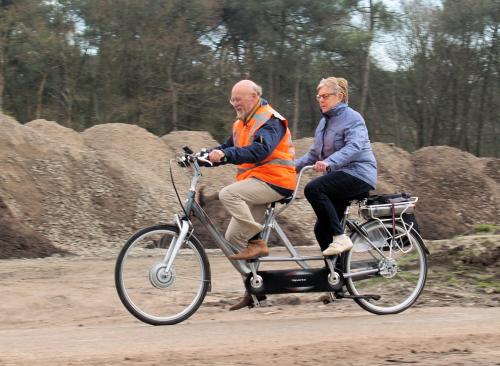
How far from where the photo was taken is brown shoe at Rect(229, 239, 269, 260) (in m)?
6.53

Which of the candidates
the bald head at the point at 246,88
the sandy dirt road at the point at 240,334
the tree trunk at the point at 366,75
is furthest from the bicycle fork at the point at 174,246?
the tree trunk at the point at 366,75

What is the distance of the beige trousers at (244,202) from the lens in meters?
6.49

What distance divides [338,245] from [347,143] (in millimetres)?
920

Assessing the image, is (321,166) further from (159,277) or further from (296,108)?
(296,108)

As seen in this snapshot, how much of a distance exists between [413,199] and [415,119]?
2500 cm

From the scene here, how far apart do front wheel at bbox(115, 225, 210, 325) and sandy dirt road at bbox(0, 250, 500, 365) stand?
0.61 feet

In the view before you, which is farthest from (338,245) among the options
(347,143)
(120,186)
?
(120,186)

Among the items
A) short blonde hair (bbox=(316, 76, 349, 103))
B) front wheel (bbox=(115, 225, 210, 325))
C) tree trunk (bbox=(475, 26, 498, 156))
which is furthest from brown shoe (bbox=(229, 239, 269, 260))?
tree trunk (bbox=(475, 26, 498, 156))

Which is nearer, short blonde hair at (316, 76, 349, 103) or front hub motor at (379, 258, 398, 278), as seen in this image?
short blonde hair at (316, 76, 349, 103)

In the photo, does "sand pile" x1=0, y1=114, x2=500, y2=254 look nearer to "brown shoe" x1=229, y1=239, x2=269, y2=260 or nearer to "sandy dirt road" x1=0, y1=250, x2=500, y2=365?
"sandy dirt road" x1=0, y1=250, x2=500, y2=365

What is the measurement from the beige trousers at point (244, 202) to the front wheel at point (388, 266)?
3.19 ft

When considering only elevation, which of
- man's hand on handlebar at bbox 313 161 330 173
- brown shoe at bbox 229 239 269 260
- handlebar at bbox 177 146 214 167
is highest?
handlebar at bbox 177 146 214 167

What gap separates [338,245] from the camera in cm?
675

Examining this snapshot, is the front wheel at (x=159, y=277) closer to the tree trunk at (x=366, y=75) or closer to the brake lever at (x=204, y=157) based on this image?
the brake lever at (x=204, y=157)
